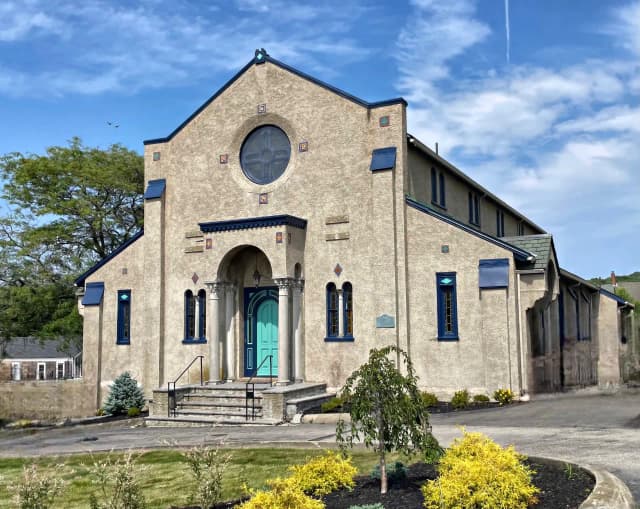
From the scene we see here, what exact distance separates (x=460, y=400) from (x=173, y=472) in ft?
30.2

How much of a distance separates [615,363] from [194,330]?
17.5m

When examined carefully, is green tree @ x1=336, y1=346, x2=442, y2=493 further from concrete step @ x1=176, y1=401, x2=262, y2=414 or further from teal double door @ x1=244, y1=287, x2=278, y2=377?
teal double door @ x1=244, y1=287, x2=278, y2=377

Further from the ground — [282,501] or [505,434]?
[282,501]

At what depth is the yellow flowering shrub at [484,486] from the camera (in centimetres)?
690

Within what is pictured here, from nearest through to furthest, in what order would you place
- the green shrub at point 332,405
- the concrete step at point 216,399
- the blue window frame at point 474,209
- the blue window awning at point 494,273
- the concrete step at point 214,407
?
the blue window awning at point 494,273 < the green shrub at point 332,405 < the concrete step at point 214,407 < the concrete step at point 216,399 < the blue window frame at point 474,209

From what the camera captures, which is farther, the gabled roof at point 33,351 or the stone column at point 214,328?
the gabled roof at point 33,351

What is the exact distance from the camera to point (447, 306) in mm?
19250

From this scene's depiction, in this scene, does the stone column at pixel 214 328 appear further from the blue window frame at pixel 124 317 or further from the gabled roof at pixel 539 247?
the gabled roof at pixel 539 247

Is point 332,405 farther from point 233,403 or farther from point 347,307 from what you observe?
point 347,307

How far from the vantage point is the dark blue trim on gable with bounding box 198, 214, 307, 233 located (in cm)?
2020

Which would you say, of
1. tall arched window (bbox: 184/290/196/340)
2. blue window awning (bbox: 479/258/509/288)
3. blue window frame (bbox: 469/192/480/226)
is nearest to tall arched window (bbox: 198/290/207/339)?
tall arched window (bbox: 184/290/196/340)

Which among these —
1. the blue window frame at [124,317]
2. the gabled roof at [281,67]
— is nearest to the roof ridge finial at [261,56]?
the gabled roof at [281,67]

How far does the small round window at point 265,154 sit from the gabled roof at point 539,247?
755 centimetres

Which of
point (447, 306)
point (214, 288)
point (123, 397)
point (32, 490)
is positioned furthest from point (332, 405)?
point (32, 490)
